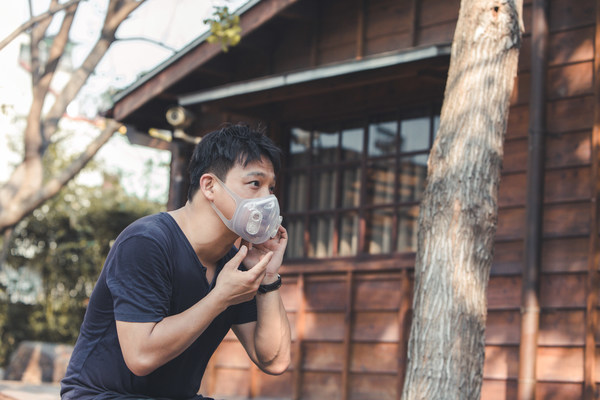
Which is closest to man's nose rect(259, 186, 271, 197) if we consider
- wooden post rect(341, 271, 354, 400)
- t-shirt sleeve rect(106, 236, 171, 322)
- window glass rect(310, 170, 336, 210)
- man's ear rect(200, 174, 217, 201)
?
man's ear rect(200, 174, 217, 201)

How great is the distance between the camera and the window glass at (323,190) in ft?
30.2

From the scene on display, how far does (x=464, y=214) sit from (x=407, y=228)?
10.7ft

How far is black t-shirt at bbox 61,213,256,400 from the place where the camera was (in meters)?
2.69

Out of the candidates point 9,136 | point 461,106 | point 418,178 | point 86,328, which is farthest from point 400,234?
point 9,136

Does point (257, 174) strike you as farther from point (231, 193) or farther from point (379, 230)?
point (379, 230)

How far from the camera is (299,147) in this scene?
31.6 ft

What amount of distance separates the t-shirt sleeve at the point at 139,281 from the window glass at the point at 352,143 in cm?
635

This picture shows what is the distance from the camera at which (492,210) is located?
5.23m

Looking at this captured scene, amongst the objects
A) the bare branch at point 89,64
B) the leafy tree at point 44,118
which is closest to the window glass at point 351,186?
the leafy tree at point 44,118

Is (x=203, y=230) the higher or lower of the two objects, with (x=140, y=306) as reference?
higher

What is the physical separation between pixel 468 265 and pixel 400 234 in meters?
3.28

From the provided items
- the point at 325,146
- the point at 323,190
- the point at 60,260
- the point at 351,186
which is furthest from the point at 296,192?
the point at 60,260

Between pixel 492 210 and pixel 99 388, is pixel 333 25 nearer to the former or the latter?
pixel 492 210

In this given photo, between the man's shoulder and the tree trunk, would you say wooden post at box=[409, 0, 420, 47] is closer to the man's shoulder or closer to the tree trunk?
the tree trunk
